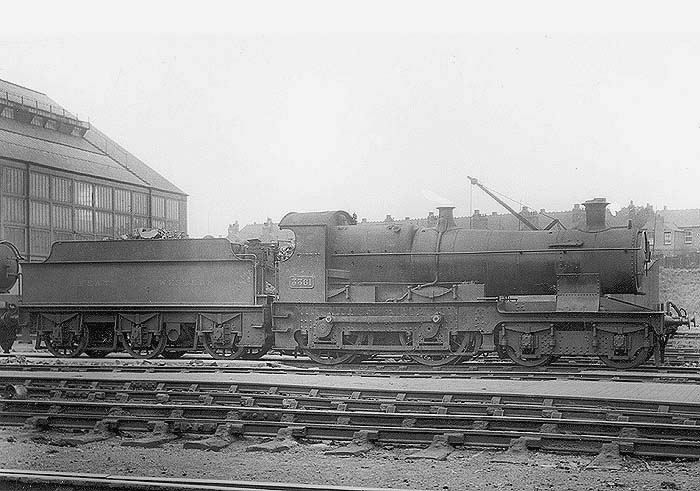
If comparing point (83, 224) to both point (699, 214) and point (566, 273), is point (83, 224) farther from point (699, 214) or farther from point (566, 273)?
point (699, 214)

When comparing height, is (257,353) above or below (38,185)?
below

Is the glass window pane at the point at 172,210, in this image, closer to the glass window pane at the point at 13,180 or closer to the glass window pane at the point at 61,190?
the glass window pane at the point at 61,190

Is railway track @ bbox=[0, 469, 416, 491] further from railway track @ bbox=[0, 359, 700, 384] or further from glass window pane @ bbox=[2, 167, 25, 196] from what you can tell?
glass window pane @ bbox=[2, 167, 25, 196]

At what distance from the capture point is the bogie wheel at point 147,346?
16047mm

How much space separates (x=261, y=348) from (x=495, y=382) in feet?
17.9

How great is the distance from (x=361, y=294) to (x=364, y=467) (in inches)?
290

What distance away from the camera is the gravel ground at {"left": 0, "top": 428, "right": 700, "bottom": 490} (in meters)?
6.93

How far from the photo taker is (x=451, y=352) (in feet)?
47.6

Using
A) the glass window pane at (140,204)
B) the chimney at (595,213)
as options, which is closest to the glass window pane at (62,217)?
the glass window pane at (140,204)

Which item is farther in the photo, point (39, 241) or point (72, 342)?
point (39, 241)

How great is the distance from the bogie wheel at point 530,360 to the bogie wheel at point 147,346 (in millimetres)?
7142

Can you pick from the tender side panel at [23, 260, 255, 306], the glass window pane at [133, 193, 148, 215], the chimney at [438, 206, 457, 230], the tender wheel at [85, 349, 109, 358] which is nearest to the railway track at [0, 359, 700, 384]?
the tender side panel at [23, 260, 255, 306]

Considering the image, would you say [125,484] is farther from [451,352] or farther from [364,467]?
[451,352]

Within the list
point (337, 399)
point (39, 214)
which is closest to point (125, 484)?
point (337, 399)
